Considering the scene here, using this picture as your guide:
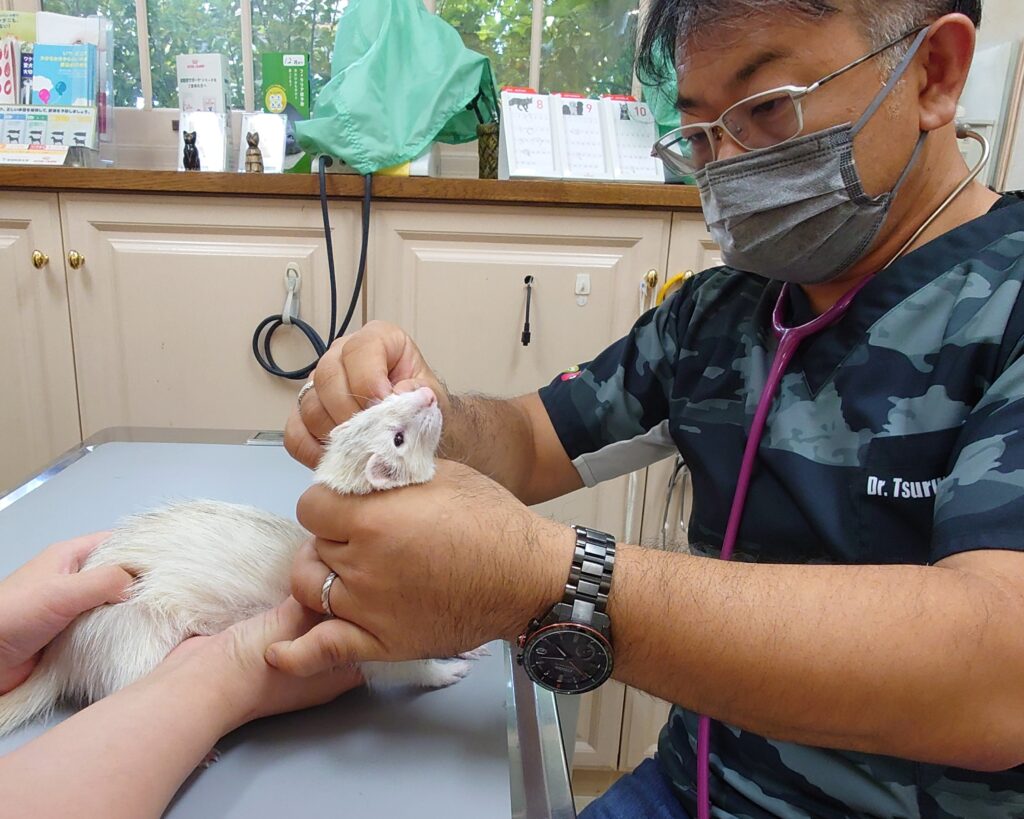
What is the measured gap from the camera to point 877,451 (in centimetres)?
64

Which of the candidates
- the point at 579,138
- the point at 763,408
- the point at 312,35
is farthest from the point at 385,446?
the point at 312,35

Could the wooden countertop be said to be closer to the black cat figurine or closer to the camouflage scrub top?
the black cat figurine

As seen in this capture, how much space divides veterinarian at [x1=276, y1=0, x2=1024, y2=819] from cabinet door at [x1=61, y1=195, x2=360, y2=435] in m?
0.71

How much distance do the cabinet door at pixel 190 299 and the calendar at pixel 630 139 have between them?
559 mm

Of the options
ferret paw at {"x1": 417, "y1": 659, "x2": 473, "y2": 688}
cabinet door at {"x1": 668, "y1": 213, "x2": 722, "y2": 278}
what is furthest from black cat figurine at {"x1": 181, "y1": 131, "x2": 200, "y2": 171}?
ferret paw at {"x1": 417, "y1": 659, "x2": 473, "y2": 688}

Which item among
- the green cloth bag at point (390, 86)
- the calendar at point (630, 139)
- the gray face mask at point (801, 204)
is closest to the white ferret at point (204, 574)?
the gray face mask at point (801, 204)

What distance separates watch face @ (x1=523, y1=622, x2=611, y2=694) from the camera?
0.52m

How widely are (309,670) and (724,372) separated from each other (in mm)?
520

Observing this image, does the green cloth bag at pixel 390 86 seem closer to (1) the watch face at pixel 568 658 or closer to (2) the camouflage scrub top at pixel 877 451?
(2) the camouflage scrub top at pixel 877 451

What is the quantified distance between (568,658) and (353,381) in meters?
0.36

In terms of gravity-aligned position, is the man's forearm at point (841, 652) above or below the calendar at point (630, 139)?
below

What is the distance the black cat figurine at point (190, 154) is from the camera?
5.29ft

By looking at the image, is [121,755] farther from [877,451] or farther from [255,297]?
[255,297]

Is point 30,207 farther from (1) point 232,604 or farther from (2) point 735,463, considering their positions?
(2) point 735,463
